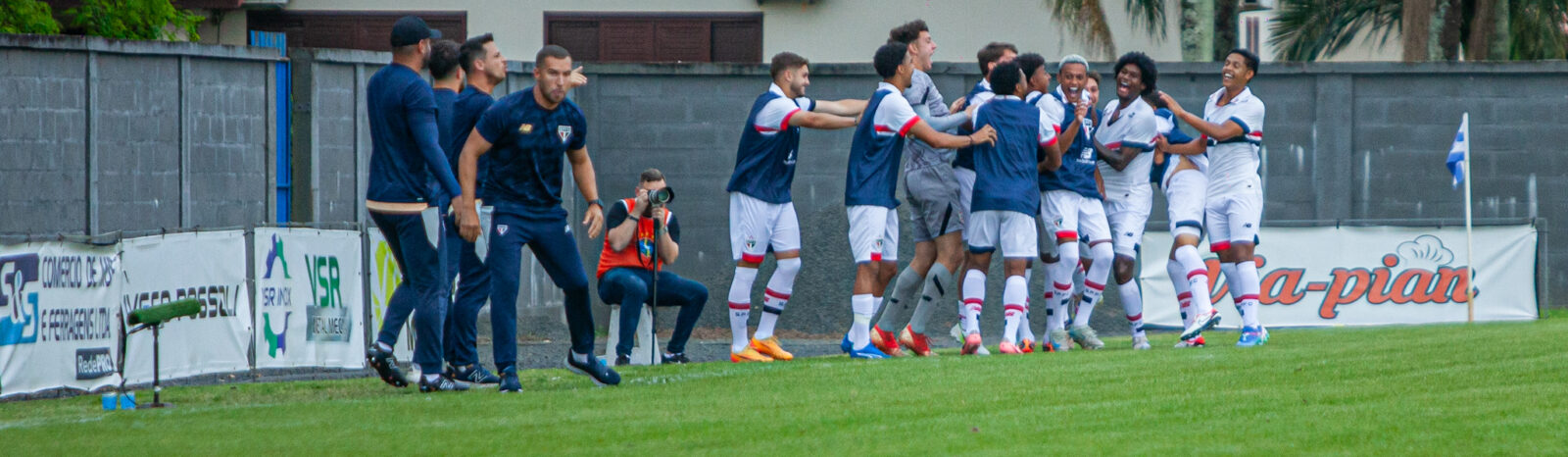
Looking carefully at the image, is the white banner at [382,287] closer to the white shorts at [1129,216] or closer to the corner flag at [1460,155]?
the white shorts at [1129,216]

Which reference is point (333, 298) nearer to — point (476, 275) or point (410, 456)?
point (476, 275)

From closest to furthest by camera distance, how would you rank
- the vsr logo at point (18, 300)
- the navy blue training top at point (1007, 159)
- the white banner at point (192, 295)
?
the vsr logo at point (18, 300)
the white banner at point (192, 295)
the navy blue training top at point (1007, 159)

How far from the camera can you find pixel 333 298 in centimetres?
1194

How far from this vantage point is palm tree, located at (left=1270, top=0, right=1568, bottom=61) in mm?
24188

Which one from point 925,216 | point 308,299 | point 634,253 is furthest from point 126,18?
point 925,216

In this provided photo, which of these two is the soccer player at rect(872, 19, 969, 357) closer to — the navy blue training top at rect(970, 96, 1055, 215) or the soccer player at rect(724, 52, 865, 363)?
the navy blue training top at rect(970, 96, 1055, 215)

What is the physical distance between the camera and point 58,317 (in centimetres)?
996

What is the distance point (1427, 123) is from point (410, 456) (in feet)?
45.8

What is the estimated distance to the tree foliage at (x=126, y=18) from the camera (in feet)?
75.4

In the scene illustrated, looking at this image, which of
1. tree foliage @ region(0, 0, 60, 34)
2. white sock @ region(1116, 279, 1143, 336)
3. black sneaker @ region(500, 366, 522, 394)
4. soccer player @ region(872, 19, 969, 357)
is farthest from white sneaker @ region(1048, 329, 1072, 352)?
tree foliage @ region(0, 0, 60, 34)

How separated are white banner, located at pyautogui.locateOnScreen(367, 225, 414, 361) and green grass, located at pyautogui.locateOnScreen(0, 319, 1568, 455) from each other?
2.28 meters

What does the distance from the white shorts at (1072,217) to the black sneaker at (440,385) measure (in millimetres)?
4356

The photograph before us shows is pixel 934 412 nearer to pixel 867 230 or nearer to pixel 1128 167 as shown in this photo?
pixel 867 230

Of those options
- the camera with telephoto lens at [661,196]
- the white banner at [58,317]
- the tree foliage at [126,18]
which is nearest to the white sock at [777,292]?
the camera with telephoto lens at [661,196]
